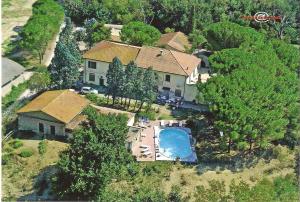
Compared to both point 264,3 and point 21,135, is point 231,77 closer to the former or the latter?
point 21,135

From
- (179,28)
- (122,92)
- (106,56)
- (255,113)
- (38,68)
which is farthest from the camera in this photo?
(179,28)

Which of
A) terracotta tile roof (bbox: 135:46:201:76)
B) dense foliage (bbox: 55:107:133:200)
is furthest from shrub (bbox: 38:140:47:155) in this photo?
terracotta tile roof (bbox: 135:46:201:76)

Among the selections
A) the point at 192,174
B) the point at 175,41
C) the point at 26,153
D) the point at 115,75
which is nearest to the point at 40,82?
the point at 115,75

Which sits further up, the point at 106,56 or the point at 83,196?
the point at 106,56

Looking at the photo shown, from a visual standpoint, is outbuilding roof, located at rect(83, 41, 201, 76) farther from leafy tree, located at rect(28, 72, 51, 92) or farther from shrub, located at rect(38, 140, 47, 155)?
shrub, located at rect(38, 140, 47, 155)

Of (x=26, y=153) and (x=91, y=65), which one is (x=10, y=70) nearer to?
(x=91, y=65)

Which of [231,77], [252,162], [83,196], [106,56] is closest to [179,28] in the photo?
[106,56]
